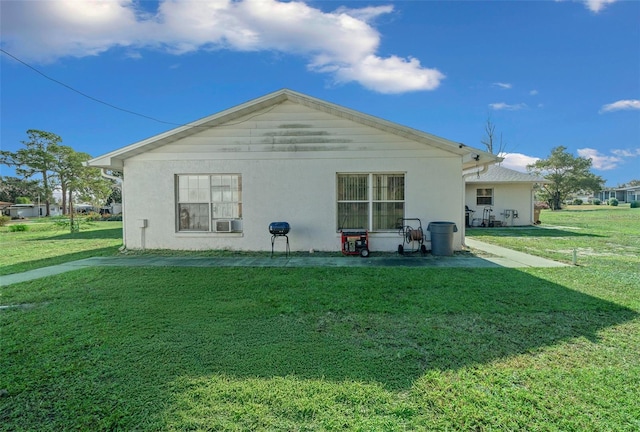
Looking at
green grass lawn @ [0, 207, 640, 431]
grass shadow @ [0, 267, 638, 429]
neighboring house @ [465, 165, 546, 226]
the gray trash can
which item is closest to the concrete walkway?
the gray trash can

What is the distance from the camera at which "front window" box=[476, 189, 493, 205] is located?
18438mm

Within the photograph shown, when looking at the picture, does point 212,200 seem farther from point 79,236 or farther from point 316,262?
point 79,236

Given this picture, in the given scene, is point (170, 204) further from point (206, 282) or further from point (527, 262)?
point (527, 262)

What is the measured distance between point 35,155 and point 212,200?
44.9 m

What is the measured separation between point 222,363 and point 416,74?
16.4m

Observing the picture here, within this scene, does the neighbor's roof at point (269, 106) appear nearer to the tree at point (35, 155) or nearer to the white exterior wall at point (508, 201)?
the white exterior wall at point (508, 201)

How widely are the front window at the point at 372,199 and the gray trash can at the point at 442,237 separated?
1.09 meters

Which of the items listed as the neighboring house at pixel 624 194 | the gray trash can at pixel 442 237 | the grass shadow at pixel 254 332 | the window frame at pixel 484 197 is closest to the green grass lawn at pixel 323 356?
the grass shadow at pixel 254 332

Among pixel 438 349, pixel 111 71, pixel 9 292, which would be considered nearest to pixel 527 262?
pixel 438 349

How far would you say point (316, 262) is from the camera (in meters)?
7.79

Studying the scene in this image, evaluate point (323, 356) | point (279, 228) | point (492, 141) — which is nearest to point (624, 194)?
point (492, 141)

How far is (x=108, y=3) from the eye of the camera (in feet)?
26.4

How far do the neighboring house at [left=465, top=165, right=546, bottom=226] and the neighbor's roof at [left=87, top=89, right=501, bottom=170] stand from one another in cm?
1029

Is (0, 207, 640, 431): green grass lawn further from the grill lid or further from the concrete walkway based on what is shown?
the grill lid
